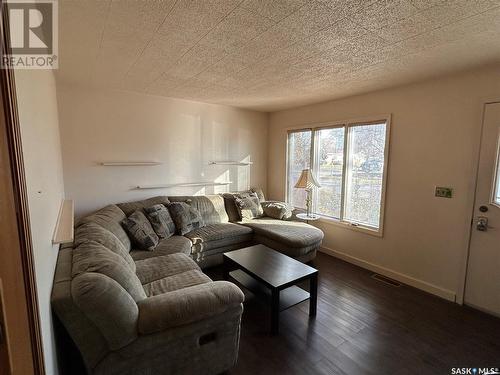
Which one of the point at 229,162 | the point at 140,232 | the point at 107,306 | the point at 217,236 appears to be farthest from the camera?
the point at 229,162

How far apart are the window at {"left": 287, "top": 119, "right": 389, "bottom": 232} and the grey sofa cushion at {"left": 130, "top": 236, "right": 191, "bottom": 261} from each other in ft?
7.46

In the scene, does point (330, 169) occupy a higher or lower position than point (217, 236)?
higher

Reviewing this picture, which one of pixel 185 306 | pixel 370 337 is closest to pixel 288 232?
pixel 370 337

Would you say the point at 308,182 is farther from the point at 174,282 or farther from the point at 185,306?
the point at 185,306

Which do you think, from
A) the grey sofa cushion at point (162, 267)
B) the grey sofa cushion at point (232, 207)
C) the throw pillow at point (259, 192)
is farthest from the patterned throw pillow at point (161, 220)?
the throw pillow at point (259, 192)

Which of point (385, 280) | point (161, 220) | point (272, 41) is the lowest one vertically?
point (385, 280)

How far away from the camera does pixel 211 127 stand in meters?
4.08

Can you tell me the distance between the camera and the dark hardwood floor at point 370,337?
1.75 metres

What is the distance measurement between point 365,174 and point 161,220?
278cm

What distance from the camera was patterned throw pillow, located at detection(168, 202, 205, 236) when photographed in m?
3.18

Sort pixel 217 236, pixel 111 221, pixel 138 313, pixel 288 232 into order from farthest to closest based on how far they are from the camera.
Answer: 1. pixel 288 232
2. pixel 217 236
3. pixel 111 221
4. pixel 138 313

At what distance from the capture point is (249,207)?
4.01 metres

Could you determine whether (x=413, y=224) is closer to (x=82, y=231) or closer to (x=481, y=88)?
(x=481, y=88)

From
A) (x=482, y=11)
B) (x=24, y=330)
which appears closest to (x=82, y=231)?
(x=24, y=330)
